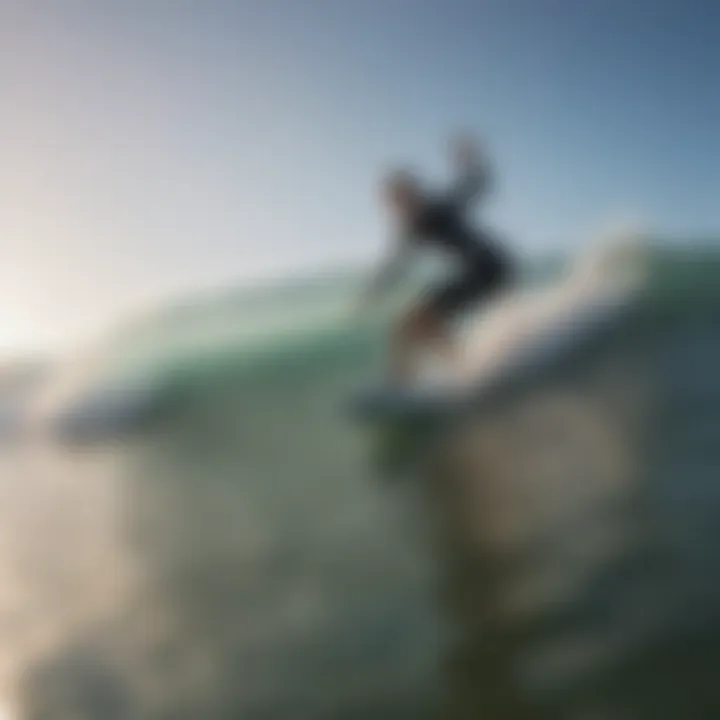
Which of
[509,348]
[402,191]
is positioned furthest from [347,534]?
[402,191]

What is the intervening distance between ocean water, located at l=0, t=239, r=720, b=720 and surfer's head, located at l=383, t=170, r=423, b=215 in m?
0.12

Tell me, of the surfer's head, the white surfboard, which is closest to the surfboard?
the white surfboard

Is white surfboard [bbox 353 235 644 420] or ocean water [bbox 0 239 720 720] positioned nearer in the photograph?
ocean water [bbox 0 239 720 720]

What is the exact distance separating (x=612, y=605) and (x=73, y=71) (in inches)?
39.9

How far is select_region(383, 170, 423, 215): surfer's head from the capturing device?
128 cm

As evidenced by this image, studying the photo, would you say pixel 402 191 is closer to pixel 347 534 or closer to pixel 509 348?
pixel 509 348

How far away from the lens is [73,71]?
4.24 feet

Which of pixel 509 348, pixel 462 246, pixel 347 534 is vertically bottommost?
pixel 347 534

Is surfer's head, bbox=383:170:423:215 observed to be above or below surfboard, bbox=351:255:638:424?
above

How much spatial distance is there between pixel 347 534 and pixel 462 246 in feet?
1.40

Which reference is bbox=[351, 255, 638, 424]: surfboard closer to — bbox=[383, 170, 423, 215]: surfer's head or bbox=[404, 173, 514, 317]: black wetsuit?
bbox=[404, 173, 514, 317]: black wetsuit

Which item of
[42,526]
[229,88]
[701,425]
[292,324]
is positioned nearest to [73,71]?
[229,88]

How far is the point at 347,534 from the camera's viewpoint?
3.96 ft

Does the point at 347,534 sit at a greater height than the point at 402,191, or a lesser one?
lesser
